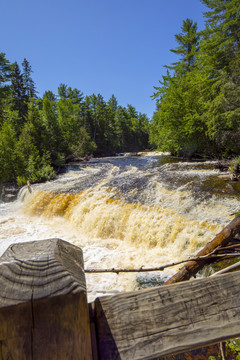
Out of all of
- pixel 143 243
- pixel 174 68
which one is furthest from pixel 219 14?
pixel 143 243

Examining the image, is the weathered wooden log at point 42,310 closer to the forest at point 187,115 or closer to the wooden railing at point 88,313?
the wooden railing at point 88,313

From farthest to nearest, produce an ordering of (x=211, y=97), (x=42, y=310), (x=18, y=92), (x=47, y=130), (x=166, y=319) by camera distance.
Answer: (x=18, y=92) → (x=47, y=130) → (x=211, y=97) → (x=166, y=319) → (x=42, y=310)

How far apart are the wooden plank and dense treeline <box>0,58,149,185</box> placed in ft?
46.1

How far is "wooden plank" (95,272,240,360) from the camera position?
0.76m

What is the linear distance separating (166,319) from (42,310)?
537 mm

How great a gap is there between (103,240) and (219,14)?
17532mm

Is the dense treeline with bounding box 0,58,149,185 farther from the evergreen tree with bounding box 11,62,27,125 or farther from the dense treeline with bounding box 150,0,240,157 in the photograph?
the dense treeline with bounding box 150,0,240,157

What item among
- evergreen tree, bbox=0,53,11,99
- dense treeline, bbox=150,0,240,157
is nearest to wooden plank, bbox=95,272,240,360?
dense treeline, bbox=150,0,240,157

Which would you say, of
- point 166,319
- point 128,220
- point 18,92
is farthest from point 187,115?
point 18,92

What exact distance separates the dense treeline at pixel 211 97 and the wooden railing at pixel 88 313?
12.5 meters

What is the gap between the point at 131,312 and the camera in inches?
32.4

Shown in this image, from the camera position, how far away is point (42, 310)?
64cm

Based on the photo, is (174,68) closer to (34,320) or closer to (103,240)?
(103,240)

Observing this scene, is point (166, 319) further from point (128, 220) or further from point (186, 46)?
point (186, 46)
